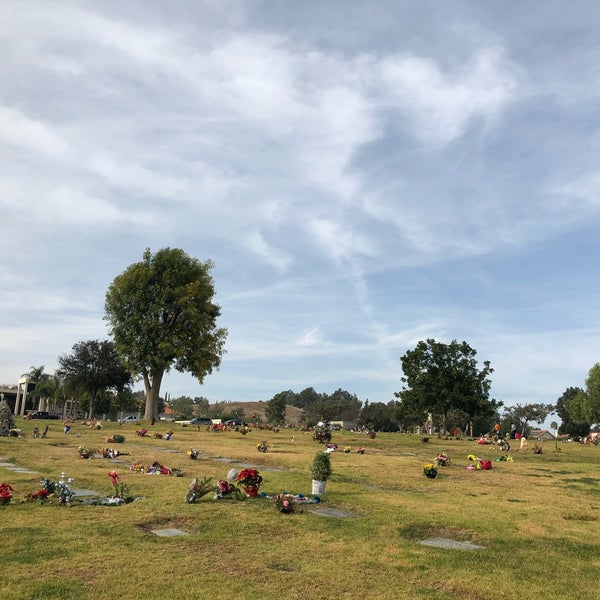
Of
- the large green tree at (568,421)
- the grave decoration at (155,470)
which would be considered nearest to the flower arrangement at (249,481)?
the grave decoration at (155,470)

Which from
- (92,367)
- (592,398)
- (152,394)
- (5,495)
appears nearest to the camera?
(5,495)

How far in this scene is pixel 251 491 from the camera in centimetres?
1174

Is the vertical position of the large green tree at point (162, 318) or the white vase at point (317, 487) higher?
the large green tree at point (162, 318)

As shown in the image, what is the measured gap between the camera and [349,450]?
2633 cm

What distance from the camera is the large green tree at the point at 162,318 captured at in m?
48.2

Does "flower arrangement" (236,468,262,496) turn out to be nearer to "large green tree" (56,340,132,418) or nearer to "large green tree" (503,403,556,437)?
"large green tree" (56,340,132,418)

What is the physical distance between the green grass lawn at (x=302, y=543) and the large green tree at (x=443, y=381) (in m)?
37.9

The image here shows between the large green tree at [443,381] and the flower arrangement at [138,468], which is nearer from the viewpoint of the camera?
the flower arrangement at [138,468]

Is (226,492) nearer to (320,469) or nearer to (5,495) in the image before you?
(320,469)

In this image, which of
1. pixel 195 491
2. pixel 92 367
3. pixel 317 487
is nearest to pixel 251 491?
pixel 195 491

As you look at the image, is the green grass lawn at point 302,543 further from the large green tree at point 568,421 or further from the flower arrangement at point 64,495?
the large green tree at point 568,421

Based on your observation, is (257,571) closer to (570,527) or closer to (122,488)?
(122,488)

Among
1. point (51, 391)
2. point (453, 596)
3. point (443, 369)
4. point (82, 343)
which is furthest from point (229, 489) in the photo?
point (51, 391)

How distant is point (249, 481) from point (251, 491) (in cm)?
23
